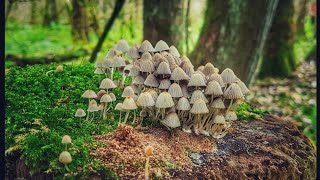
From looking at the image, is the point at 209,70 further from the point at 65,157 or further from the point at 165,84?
the point at 65,157

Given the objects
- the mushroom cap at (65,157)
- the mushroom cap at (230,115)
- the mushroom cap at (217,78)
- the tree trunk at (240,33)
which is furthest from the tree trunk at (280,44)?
the mushroom cap at (65,157)

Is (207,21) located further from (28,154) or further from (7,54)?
(7,54)

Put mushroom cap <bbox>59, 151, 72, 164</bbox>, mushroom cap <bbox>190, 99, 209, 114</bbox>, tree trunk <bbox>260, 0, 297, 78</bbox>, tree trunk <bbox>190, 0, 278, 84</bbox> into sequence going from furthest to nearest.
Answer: tree trunk <bbox>260, 0, 297, 78</bbox> < tree trunk <bbox>190, 0, 278, 84</bbox> < mushroom cap <bbox>190, 99, 209, 114</bbox> < mushroom cap <bbox>59, 151, 72, 164</bbox>

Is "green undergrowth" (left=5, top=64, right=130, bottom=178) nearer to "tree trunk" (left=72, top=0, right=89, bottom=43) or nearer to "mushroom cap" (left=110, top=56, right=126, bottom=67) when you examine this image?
"mushroom cap" (left=110, top=56, right=126, bottom=67)

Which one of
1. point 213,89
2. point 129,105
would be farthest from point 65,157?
point 213,89

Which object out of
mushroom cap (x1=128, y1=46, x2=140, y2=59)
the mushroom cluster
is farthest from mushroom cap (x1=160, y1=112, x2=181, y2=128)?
mushroom cap (x1=128, y1=46, x2=140, y2=59)
